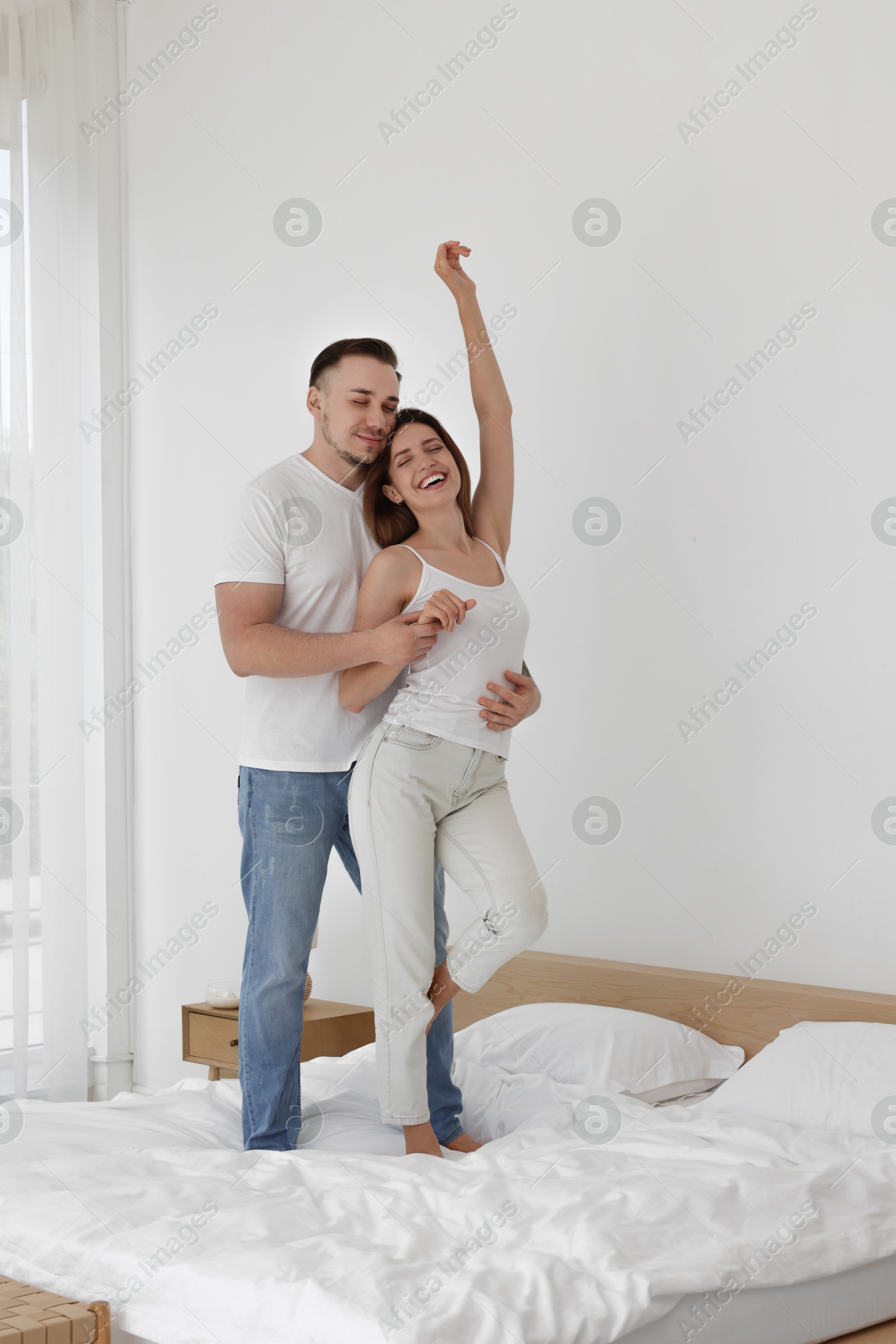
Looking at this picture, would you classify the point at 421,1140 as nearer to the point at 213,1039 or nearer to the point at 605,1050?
the point at 605,1050

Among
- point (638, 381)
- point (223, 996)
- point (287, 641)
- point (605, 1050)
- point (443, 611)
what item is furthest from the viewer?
point (223, 996)

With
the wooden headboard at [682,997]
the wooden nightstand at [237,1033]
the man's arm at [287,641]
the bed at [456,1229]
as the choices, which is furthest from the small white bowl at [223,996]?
the man's arm at [287,641]

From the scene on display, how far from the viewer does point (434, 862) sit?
6.63 ft

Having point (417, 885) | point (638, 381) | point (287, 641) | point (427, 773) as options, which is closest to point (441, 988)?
point (417, 885)

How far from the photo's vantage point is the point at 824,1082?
195 cm

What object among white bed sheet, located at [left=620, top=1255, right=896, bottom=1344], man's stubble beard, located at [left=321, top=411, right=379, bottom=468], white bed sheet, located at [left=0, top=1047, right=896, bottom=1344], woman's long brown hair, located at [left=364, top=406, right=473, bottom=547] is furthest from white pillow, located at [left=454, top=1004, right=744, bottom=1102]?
man's stubble beard, located at [left=321, top=411, right=379, bottom=468]

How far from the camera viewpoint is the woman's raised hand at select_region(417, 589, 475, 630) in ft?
6.18

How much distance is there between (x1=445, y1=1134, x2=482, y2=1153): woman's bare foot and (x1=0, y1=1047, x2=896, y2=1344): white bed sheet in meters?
0.05

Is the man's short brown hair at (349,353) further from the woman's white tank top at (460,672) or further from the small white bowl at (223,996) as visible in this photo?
the small white bowl at (223,996)

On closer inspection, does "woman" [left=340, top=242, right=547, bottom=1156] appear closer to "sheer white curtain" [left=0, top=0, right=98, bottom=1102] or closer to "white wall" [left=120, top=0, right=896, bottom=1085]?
"white wall" [left=120, top=0, right=896, bottom=1085]

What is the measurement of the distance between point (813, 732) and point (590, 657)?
567mm

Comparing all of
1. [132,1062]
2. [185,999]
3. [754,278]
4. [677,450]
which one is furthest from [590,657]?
[132,1062]

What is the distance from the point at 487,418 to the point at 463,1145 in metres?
1.29

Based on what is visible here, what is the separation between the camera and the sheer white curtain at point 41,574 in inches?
143
